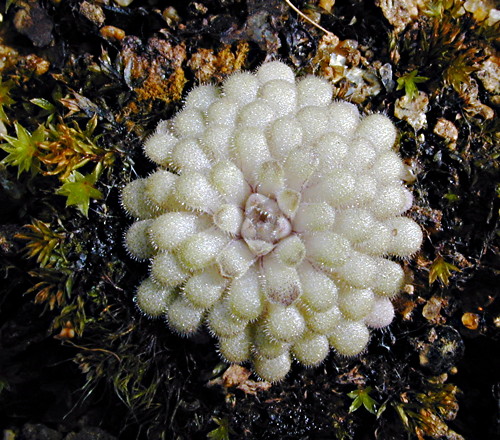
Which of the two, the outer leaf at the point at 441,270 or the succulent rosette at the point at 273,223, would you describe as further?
the outer leaf at the point at 441,270

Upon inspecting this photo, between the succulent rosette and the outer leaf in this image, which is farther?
the outer leaf

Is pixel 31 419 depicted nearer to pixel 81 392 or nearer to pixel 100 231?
pixel 81 392

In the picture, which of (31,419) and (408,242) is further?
(31,419)

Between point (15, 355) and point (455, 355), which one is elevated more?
point (455, 355)

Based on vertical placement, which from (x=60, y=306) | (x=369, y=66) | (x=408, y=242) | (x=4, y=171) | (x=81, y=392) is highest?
(x=369, y=66)

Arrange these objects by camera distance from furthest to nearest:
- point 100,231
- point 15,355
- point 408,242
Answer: point 15,355 < point 100,231 < point 408,242

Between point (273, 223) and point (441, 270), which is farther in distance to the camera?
point (441, 270)

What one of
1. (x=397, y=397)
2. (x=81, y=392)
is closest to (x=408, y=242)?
(x=397, y=397)

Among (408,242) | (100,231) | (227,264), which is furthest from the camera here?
(100,231)
